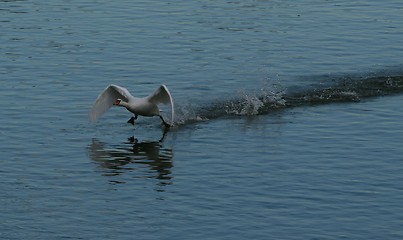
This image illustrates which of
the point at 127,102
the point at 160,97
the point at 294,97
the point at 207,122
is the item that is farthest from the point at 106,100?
the point at 294,97

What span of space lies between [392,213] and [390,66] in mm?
14217

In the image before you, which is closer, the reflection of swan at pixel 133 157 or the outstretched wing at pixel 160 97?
the reflection of swan at pixel 133 157

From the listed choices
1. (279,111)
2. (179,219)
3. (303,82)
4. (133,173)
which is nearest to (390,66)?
(303,82)

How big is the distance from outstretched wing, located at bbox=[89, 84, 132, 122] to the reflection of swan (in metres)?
1.05

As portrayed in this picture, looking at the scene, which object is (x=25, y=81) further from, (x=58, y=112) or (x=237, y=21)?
(x=237, y=21)

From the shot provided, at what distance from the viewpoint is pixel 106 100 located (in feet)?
99.6

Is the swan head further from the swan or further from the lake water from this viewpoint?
the lake water

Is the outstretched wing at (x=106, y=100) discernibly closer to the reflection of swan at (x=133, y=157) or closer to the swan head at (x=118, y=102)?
the swan head at (x=118, y=102)

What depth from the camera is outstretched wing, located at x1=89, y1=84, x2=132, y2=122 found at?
98.7 feet

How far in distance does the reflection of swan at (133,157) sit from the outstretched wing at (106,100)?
3.45 feet

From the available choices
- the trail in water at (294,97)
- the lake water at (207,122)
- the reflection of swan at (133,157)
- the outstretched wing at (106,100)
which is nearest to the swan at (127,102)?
the outstretched wing at (106,100)

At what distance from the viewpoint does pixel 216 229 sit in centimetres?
2269

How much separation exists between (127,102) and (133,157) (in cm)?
239

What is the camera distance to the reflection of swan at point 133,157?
2700 centimetres
